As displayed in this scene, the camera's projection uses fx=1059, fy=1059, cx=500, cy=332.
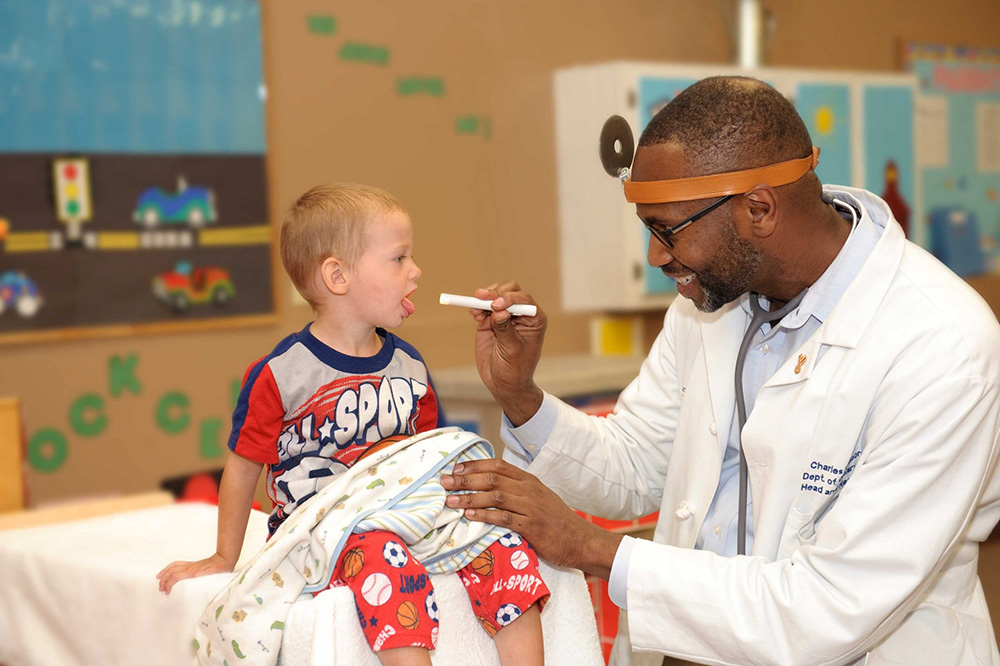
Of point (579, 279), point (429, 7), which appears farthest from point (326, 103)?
point (579, 279)

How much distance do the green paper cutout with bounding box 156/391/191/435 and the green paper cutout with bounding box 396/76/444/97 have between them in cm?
147

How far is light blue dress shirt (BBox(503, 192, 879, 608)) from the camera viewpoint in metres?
1.68

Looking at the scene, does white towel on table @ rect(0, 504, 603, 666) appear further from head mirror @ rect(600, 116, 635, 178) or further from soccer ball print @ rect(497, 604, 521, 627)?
head mirror @ rect(600, 116, 635, 178)

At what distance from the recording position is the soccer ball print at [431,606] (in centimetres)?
137

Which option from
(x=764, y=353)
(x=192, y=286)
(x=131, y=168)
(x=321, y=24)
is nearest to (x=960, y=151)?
(x=321, y=24)

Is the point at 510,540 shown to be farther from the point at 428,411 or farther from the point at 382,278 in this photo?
the point at 382,278

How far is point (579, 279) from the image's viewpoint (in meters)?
4.67

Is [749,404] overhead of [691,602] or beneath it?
overhead

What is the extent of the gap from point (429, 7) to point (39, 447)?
2.24m

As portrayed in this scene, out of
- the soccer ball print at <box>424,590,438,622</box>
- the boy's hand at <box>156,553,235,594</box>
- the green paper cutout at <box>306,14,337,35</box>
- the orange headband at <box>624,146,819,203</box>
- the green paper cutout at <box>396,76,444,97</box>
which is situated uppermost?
the green paper cutout at <box>306,14,337,35</box>

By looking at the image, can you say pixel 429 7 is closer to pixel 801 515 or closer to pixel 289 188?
pixel 289 188

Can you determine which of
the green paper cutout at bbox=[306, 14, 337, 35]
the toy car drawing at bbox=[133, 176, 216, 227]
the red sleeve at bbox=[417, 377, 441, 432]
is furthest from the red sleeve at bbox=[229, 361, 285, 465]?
the green paper cutout at bbox=[306, 14, 337, 35]

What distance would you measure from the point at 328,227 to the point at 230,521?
45 centimetres

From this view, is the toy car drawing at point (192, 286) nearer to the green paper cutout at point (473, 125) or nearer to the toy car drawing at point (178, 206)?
the toy car drawing at point (178, 206)
